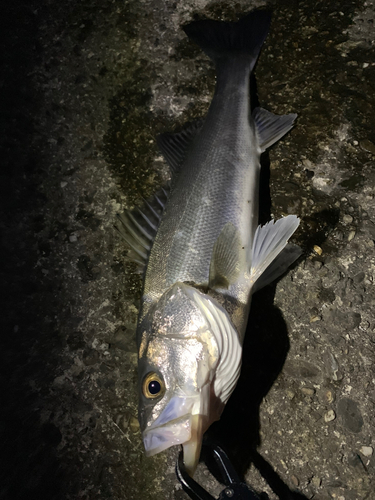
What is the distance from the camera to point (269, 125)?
8.02 feet

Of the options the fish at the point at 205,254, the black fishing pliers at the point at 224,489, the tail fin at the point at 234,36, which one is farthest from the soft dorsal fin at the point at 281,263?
the tail fin at the point at 234,36

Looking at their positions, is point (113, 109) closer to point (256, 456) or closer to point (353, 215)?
point (353, 215)

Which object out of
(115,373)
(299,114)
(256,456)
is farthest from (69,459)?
(299,114)

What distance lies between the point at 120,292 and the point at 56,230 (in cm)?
67

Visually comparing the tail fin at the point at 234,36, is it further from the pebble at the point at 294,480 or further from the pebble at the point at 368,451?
the pebble at the point at 294,480

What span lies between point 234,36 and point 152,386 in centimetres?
241

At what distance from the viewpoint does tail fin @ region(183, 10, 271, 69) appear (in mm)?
2627

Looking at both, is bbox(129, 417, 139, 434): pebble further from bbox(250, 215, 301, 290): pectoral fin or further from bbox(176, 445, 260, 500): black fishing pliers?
bbox(250, 215, 301, 290): pectoral fin

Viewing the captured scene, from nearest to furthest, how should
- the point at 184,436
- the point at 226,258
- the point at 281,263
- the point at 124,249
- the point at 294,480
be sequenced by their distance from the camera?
the point at 184,436 → the point at 226,258 → the point at 294,480 → the point at 281,263 → the point at 124,249

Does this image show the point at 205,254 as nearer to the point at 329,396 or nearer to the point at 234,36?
the point at 329,396

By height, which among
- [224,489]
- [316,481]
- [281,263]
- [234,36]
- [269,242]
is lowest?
[316,481]

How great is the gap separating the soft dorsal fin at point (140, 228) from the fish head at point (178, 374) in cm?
39

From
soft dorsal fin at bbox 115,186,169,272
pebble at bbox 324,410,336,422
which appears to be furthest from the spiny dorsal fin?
pebble at bbox 324,410,336,422

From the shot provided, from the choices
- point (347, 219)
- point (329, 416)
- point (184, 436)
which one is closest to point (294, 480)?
point (329, 416)
